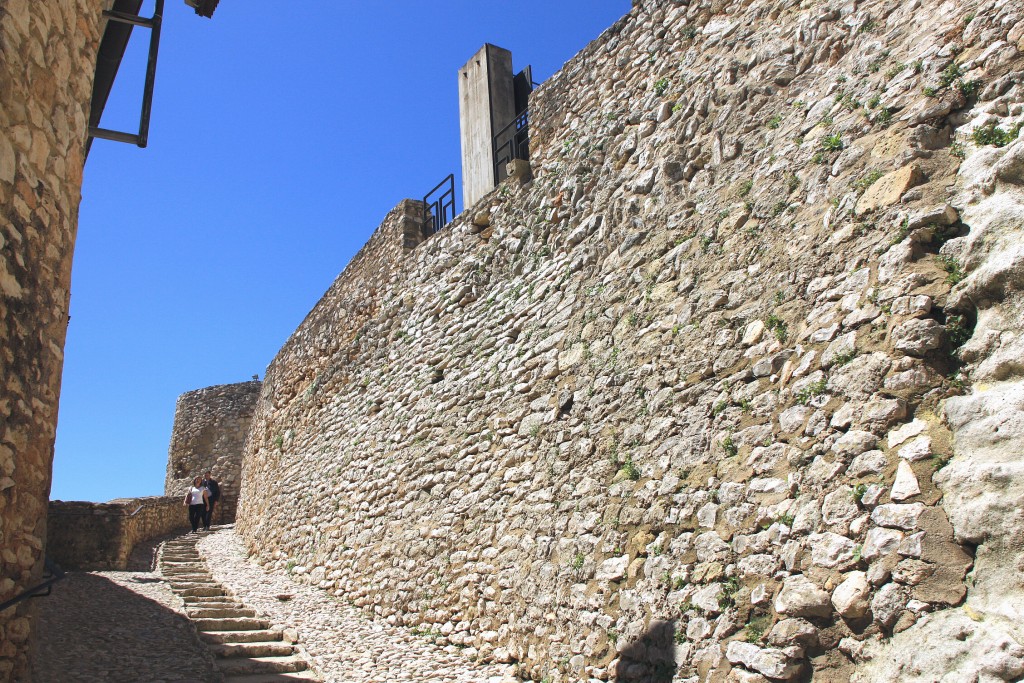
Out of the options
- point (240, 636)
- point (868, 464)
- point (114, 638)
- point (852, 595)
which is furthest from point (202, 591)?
point (868, 464)

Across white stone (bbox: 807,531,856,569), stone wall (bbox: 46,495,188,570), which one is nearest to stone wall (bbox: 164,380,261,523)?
stone wall (bbox: 46,495,188,570)

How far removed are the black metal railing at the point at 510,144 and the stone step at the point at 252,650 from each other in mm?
5034

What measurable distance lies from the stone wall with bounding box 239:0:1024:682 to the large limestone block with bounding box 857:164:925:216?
0.01 metres

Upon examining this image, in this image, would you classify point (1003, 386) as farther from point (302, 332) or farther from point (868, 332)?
point (302, 332)

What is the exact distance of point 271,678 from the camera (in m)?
6.07

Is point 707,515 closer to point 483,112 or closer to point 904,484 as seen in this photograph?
point 904,484

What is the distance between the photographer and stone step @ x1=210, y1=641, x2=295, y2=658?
668 centimetres

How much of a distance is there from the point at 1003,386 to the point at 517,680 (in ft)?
12.5

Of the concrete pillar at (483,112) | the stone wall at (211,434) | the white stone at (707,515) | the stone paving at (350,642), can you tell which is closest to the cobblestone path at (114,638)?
the stone paving at (350,642)

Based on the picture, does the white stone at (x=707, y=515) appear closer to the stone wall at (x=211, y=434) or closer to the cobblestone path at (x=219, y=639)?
the cobblestone path at (x=219, y=639)

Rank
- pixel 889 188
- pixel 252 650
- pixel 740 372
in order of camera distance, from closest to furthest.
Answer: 1. pixel 889 188
2. pixel 740 372
3. pixel 252 650

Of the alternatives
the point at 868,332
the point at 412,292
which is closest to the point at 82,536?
the point at 412,292

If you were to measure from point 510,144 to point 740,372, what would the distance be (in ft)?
15.0

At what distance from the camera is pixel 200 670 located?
19.7 feet
